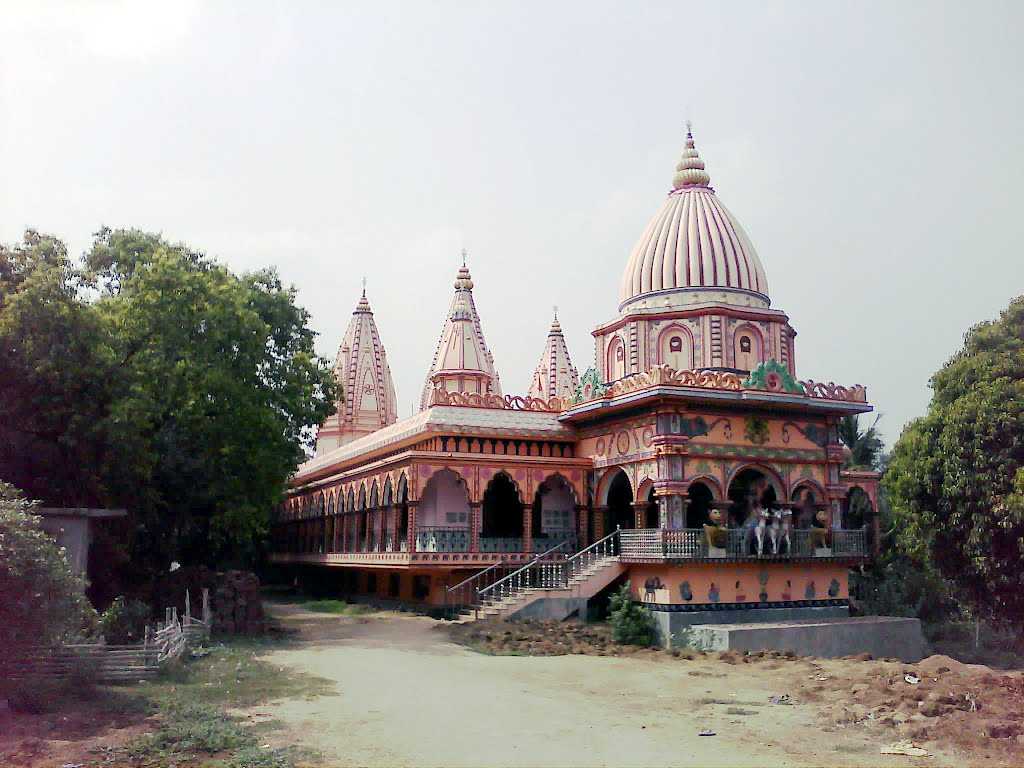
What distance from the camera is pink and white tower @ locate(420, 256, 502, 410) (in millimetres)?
46562

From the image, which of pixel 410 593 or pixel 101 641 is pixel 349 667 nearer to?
pixel 101 641

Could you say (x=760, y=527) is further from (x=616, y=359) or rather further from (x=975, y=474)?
(x=616, y=359)

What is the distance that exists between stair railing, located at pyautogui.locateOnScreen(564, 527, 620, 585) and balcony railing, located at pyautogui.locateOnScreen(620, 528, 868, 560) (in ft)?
2.72

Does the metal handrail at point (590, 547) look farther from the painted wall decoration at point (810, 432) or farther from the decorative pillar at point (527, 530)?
the painted wall decoration at point (810, 432)

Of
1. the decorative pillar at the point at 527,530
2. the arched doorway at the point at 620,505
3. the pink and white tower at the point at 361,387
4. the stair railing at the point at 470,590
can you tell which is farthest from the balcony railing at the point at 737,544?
the pink and white tower at the point at 361,387

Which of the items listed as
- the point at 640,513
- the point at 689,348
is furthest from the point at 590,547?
the point at 689,348

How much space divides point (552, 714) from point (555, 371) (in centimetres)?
4316

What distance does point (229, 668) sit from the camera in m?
17.4

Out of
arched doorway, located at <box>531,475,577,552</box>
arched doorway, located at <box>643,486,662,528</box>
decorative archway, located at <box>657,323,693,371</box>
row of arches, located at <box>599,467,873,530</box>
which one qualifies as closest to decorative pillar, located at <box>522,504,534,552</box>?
arched doorway, located at <box>531,475,577,552</box>

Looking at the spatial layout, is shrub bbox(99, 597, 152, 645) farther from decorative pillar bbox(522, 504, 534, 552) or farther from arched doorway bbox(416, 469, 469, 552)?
decorative pillar bbox(522, 504, 534, 552)

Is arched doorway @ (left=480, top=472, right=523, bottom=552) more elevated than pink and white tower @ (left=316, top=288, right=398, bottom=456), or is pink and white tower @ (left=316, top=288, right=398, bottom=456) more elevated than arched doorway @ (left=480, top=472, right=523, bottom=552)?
pink and white tower @ (left=316, top=288, right=398, bottom=456)

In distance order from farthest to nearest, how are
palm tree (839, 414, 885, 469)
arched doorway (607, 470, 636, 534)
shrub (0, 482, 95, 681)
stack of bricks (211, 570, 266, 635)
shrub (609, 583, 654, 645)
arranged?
palm tree (839, 414, 885, 469), arched doorway (607, 470, 636, 534), shrub (609, 583, 654, 645), stack of bricks (211, 570, 266, 635), shrub (0, 482, 95, 681)

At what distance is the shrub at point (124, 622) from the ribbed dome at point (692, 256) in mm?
19694

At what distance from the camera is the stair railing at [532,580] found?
2523cm
